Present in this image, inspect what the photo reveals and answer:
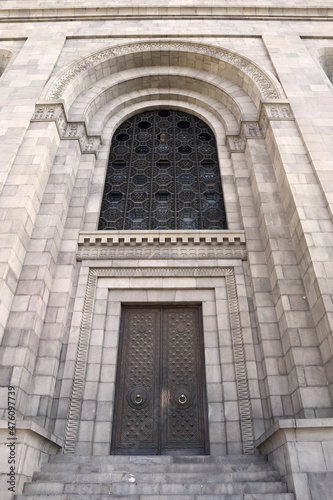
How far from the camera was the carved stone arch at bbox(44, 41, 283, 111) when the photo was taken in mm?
11383

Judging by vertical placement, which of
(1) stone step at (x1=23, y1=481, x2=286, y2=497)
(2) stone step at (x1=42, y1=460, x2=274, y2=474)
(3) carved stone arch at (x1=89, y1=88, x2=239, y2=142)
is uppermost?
(3) carved stone arch at (x1=89, y1=88, x2=239, y2=142)

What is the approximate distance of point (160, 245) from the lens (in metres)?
9.05

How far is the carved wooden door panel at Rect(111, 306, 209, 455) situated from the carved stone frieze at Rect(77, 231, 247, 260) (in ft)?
4.38

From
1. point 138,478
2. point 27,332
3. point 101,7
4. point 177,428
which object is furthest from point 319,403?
point 101,7

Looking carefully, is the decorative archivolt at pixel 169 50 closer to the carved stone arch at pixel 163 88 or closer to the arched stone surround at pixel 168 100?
the arched stone surround at pixel 168 100

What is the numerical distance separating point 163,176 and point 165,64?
4980 millimetres

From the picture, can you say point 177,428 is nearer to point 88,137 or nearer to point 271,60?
point 88,137

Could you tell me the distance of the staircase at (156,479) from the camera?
5.05 m

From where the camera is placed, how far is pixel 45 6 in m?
14.5

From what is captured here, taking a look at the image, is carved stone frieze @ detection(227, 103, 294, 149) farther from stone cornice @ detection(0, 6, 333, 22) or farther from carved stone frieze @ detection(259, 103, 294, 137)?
stone cornice @ detection(0, 6, 333, 22)

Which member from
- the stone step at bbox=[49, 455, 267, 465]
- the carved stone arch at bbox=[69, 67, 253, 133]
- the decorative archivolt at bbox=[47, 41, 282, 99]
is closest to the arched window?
the carved stone arch at bbox=[69, 67, 253, 133]

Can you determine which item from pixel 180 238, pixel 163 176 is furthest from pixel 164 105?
pixel 180 238

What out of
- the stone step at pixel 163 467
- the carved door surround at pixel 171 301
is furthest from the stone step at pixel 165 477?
the carved door surround at pixel 171 301

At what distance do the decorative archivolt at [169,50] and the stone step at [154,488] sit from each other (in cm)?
987
